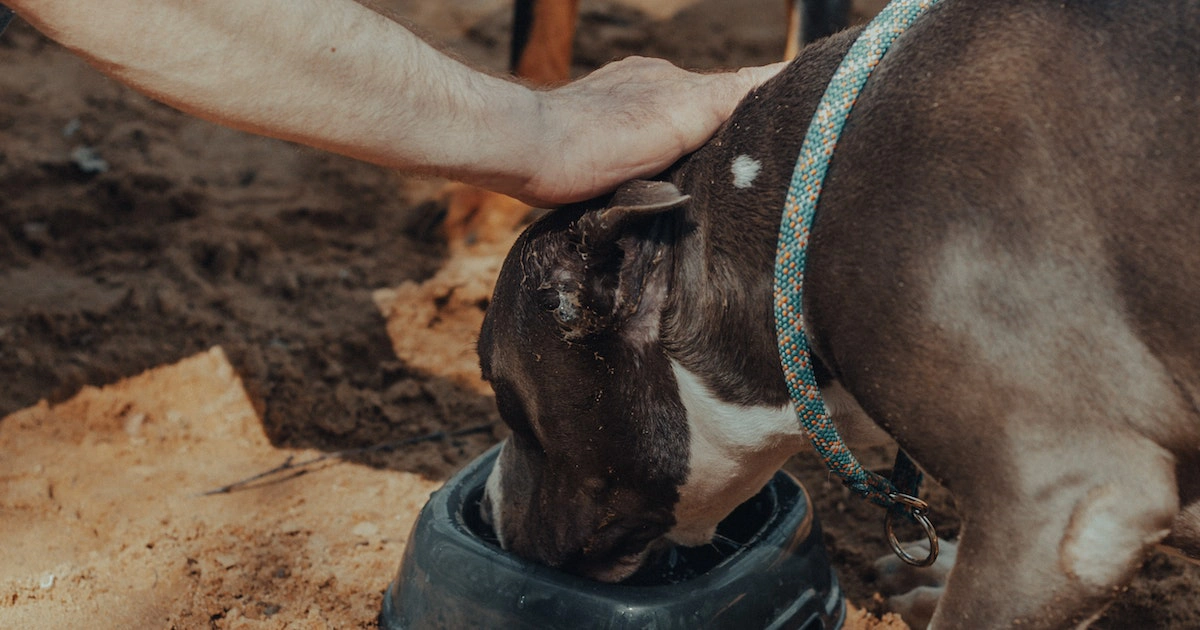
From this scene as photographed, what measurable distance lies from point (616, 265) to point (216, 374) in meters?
1.88

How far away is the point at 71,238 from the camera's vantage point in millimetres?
3865

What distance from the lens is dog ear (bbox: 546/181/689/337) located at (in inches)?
69.8

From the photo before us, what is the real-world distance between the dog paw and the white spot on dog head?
111 cm

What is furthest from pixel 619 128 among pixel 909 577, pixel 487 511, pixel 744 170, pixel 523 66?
pixel 523 66

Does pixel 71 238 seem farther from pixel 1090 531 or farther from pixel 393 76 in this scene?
pixel 1090 531

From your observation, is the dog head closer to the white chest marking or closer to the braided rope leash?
the white chest marking

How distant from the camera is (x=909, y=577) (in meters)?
2.57

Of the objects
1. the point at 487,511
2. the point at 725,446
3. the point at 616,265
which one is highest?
the point at 616,265

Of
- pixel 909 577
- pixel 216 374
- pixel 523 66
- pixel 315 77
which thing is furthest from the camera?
pixel 523 66

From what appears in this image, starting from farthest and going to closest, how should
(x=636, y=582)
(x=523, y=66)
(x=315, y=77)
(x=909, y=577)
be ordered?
(x=523, y=66) < (x=909, y=577) < (x=636, y=582) < (x=315, y=77)

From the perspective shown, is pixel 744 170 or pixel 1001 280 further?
pixel 744 170

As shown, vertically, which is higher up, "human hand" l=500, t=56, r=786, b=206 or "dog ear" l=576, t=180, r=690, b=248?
"human hand" l=500, t=56, r=786, b=206

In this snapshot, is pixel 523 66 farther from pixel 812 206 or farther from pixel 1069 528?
pixel 1069 528

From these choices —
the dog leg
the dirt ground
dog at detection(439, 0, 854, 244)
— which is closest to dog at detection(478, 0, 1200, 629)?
the dog leg
